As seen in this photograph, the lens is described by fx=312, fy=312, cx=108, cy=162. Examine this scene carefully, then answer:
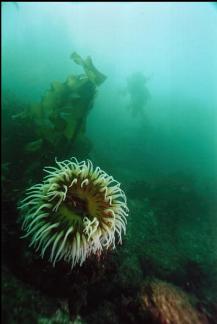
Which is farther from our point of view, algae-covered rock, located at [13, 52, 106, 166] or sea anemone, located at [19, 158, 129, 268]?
algae-covered rock, located at [13, 52, 106, 166]

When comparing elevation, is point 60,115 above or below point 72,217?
above

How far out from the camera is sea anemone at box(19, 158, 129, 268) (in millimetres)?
2838

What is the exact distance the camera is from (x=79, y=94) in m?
5.22

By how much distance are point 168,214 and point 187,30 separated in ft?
240

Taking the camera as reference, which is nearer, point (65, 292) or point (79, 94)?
point (65, 292)

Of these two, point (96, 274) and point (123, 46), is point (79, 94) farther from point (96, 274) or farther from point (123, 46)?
point (123, 46)

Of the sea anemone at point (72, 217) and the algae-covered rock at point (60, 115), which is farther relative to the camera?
the algae-covered rock at point (60, 115)

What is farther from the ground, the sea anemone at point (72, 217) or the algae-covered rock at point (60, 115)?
the algae-covered rock at point (60, 115)

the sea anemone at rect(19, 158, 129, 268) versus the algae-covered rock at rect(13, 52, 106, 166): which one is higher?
the algae-covered rock at rect(13, 52, 106, 166)

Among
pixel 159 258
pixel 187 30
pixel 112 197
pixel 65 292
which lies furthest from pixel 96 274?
pixel 187 30

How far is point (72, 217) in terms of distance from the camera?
9.53 feet

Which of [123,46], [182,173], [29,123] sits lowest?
[29,123]

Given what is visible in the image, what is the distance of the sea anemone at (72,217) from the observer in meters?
2.84

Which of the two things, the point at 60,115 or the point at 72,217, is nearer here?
the point at 72,217
